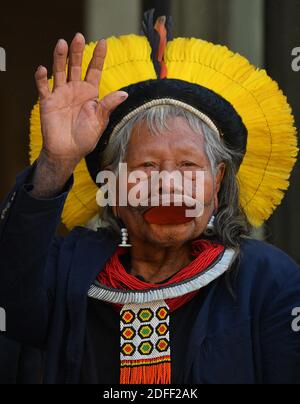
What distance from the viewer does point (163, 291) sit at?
2383 mm

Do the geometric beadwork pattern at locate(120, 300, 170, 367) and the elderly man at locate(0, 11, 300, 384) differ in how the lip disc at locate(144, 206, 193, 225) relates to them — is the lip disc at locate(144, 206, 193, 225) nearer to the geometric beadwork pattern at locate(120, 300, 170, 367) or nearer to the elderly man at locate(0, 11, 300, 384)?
the elderly man at locate(0, 11, 300, 384)

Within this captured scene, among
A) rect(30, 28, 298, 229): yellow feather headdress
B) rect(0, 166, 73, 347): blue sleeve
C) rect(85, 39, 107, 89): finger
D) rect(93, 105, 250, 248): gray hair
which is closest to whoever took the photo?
rect(0, 166, 73, 347): blue sleeve

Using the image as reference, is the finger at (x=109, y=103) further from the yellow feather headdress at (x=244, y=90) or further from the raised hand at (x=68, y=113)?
the yellow feather headdress at (x=244, y=90)

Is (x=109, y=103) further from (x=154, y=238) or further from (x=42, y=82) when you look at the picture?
(x=154, y=238)

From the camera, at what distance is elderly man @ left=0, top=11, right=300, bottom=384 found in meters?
2.29

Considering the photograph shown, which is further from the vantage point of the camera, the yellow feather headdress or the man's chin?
the yellow feather headdress

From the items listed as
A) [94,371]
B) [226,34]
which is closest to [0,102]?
[226,34]

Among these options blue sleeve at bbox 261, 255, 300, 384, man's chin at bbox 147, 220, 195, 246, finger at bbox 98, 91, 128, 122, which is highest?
finger at bbox 98, 91, 128, 122

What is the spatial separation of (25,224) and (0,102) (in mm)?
2138

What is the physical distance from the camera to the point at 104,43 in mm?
2330

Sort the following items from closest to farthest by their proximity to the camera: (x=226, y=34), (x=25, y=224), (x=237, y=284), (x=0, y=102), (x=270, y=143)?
1. (x=25, y=224)
2. (x=237, y=284)
3. (x=270, y=143)
4. (x=226, y=34)
5. (x=0, y=102)

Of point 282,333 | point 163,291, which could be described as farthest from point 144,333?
point 282,333

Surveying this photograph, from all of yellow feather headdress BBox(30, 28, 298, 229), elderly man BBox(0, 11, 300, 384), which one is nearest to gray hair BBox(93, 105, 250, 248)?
elderly man BBox(0, 11, 300, 384)
